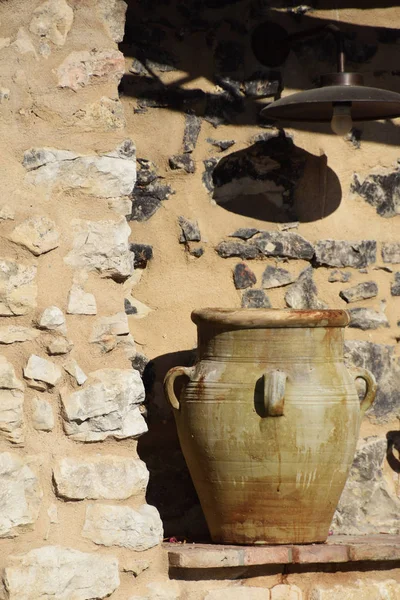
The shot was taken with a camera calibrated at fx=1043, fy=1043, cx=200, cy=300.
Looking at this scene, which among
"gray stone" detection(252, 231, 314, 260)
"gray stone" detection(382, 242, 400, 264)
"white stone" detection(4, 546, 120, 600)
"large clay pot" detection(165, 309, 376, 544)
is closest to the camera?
"white stone" detection(4, 546, 120, 600)

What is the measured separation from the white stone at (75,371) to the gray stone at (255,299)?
107 centimetres

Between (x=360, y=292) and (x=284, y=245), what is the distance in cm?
35

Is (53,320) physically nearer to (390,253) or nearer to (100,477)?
(100,477)

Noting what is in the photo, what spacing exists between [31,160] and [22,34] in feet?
1.17

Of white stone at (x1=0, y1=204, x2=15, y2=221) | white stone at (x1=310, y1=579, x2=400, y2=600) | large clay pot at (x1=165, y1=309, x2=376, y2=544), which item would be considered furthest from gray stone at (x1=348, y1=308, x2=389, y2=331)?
white stone at (x1=0, y1=204, x2=15, y2=221)

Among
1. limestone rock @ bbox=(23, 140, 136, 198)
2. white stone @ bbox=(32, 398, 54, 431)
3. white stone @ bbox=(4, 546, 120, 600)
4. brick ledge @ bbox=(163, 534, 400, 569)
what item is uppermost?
limestone rock @ bbox=(23, 140, 136, 198)

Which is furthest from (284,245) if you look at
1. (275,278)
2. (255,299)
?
(255,299)

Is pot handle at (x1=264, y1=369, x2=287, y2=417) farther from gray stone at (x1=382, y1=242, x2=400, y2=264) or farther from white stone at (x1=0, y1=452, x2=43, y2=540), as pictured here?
gray stone at (x1=382, y1=242, x2=400, y2=264)

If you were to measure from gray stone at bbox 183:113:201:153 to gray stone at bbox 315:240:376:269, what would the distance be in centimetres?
60

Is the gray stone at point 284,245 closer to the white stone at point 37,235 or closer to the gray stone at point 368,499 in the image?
the gray stone at point 368,499

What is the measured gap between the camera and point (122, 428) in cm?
293

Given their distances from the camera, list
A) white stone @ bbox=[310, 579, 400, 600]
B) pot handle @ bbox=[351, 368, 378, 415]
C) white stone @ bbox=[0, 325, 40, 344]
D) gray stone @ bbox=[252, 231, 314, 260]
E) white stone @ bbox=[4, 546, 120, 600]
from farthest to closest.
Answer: gray stone @ bbox=[252, 231, 314, 260], pot handle @ bbox=[351, 368, 378, 415], white stone @ bbox=[310, 579, 400, 600], white stone @ bbox=[0, 325, 40, 344], white stone @ bbox=[4, 546, 120, 600]

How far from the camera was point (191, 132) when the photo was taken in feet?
12.4

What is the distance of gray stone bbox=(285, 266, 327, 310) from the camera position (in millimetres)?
3881
